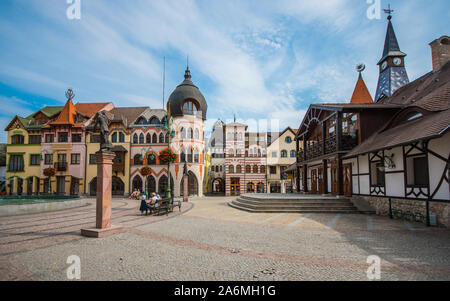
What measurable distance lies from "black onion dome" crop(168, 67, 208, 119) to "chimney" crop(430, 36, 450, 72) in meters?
25.3

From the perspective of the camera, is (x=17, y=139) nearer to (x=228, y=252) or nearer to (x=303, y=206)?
(x=303, y=206)

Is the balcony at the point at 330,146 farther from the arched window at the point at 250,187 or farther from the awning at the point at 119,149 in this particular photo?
the awning at the point at 119,149

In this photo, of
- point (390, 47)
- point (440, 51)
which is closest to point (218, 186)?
point (390, 47)

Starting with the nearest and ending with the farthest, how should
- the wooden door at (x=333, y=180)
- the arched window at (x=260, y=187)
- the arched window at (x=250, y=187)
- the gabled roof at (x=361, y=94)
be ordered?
the wooden door at (x=333, y=180), the gabled roof at (x=361, y=94), the arched window at (x=260, y=187), the arched window at (x=250, y=187)

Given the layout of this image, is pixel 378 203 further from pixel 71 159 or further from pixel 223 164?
pixel 71 159

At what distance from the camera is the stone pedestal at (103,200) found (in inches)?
340

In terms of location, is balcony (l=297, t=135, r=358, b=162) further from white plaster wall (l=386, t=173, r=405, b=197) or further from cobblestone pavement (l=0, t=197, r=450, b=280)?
cobblestone pavement (l=0, t=197, r=450, b=280)

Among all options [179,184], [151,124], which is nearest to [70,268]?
[179,184]

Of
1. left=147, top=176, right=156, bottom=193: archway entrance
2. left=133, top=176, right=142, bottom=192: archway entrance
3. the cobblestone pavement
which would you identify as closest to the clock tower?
the cobblestone pavement

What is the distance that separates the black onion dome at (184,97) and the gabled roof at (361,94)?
19.1 m

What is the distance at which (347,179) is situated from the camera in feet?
58.9

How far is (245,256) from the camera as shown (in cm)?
645

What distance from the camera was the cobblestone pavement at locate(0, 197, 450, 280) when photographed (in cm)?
519

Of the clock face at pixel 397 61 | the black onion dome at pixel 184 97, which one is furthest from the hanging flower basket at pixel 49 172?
the clock face at pixel 397 61
